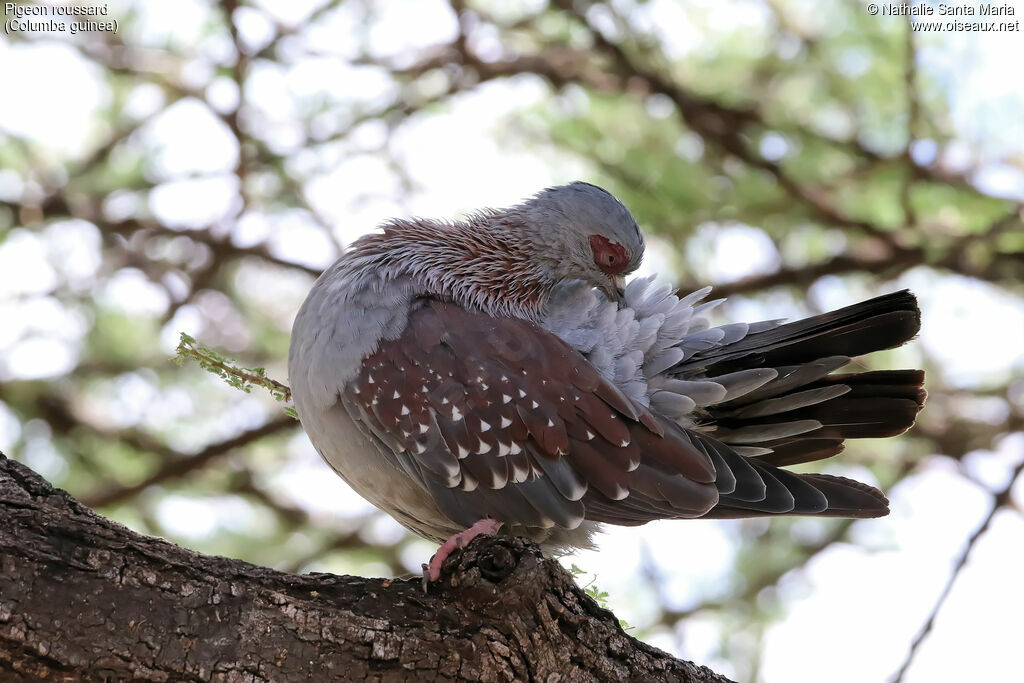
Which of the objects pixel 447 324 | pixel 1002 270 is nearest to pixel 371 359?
pixel 447 324

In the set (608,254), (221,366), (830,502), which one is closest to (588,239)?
(608,254)

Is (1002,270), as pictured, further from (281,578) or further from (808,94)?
(281,578)

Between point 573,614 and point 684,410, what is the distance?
104 cm

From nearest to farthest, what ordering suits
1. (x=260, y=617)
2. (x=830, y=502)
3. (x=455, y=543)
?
(x=260, y=617), (x=455, y=543), (x=830, y=502)

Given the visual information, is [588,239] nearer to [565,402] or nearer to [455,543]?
[565,402]

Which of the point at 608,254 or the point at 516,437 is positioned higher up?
the point at 608,254

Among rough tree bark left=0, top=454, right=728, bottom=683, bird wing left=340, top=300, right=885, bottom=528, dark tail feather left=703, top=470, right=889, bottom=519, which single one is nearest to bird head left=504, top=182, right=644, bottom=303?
bird wing left=340, top=300, right=885, bottom=528

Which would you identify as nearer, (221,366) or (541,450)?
(541,450)

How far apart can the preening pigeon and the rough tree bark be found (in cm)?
39

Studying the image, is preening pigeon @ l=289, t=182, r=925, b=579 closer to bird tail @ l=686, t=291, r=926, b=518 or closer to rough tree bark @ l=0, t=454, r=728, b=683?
bird tail @ l=686, t=291, r=926, b=518

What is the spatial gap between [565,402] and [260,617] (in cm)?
129

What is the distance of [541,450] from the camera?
3.41m

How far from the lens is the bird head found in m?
4.04

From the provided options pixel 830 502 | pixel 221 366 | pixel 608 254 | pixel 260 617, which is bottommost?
pixel 260 617
